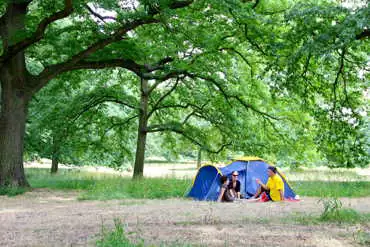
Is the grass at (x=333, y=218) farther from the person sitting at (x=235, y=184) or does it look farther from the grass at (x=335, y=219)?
the person sitting at (x=235, y=184)

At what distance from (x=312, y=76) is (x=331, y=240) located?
25.0 ft

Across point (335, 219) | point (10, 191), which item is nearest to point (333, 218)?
point (335, 219)

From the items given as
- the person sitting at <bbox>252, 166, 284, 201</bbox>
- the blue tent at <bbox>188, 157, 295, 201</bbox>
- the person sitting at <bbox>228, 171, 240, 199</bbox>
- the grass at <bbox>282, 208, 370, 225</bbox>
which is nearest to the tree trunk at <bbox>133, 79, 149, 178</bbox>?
the blue tent at <bbox>188, 157, 295, 201</bbox>

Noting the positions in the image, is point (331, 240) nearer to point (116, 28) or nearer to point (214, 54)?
point (116, 28)

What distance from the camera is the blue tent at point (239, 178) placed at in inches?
496

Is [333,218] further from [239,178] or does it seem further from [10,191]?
[10,191]

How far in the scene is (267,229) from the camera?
21.6 ft

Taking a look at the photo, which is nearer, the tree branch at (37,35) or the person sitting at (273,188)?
the tree branch at (37,35)

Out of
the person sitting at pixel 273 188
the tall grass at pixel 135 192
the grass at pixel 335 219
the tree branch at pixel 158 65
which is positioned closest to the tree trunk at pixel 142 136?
the tree branch at pixel 158 65

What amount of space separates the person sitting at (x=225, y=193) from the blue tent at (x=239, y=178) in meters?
0.48

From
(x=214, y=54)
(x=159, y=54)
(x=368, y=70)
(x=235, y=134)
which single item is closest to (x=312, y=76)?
(x=368, y=70)

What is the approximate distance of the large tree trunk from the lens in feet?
45.5

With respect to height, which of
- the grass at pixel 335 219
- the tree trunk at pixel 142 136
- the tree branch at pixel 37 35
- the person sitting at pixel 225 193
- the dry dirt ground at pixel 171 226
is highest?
the tree branch at pixel 37 35

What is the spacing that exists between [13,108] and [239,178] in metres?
7.45
